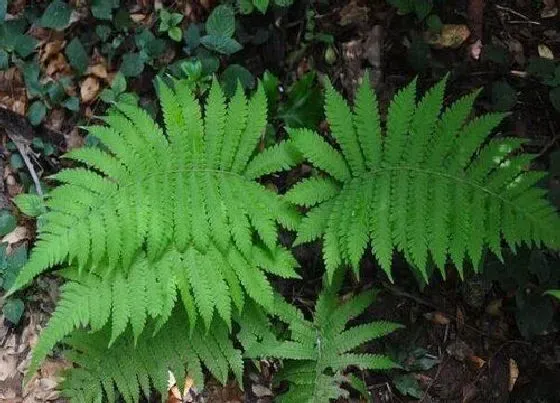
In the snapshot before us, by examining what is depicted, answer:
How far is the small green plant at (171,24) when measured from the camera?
3.86 metres

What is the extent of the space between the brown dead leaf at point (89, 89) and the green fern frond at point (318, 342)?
1722 mm

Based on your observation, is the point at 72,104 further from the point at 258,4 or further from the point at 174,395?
the point at 174,395

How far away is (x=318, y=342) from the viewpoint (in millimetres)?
3359

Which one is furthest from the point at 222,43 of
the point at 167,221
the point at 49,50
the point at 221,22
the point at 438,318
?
the point at 438,318

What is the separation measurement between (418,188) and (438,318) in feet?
3.09

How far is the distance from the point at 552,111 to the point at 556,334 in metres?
1.24

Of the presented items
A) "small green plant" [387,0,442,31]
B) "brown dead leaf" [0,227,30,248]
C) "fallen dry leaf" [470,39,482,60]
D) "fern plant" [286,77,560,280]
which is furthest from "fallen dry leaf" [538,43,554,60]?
"brown dead leaf" [0,227,30,248]

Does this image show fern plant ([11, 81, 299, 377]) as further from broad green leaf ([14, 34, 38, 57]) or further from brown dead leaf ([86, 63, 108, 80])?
broad green leaf ([14, 34, 38, 57])

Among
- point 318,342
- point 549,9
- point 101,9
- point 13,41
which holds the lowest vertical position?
point 318,342

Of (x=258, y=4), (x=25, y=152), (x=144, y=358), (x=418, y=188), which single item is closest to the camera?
(x=418, y=188)

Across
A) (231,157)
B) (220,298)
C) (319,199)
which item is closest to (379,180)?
(319,199)

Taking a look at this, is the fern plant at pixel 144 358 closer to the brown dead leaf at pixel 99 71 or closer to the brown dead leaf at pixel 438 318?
the brown dead leaf at pixel 438 318

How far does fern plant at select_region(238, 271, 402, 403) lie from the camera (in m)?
3.26

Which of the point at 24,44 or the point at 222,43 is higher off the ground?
the point at 24,44
